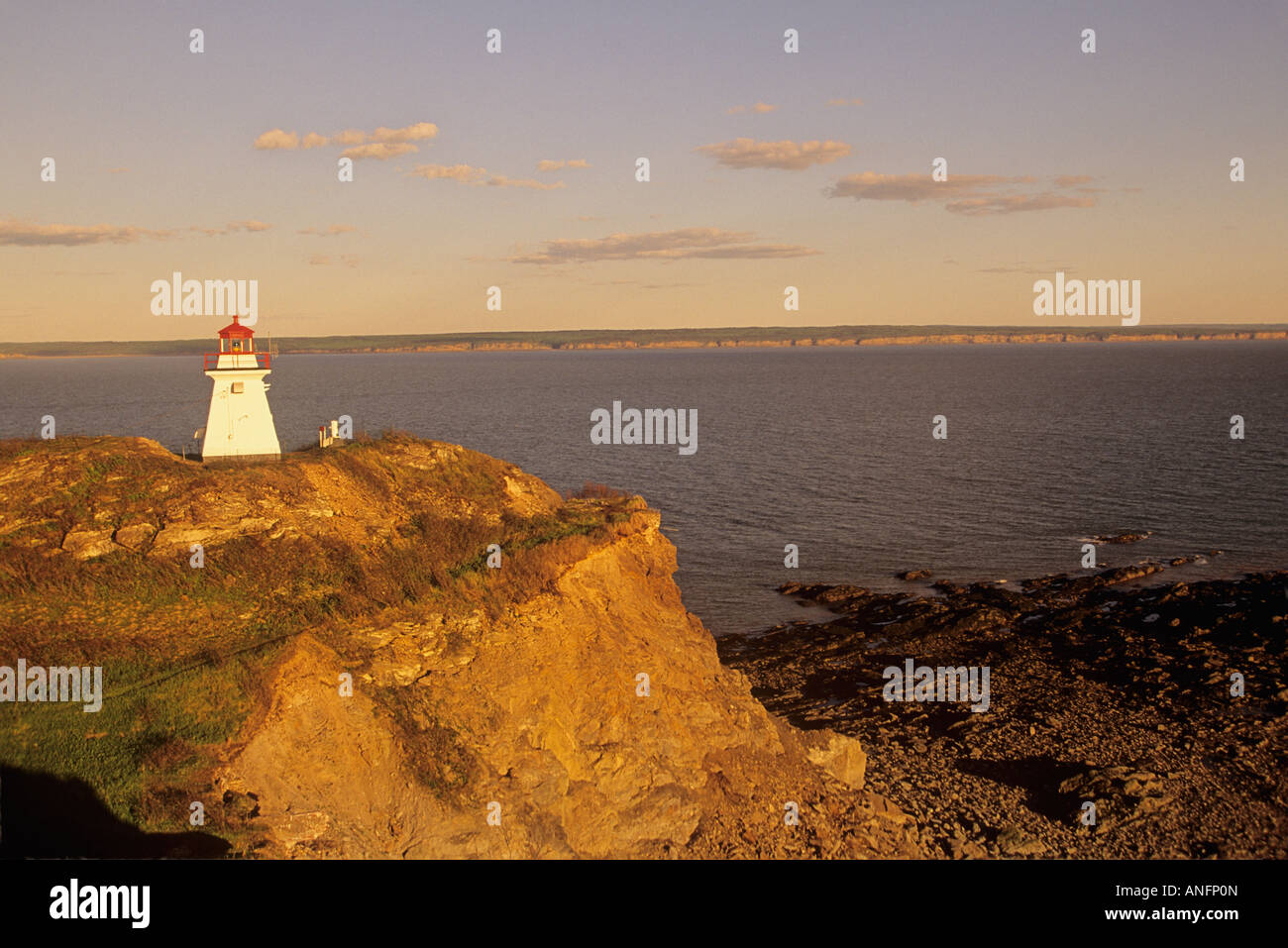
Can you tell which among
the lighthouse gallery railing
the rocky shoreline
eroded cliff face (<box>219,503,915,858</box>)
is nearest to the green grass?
eroded cliff face (<box>219,503,915,858</box>)

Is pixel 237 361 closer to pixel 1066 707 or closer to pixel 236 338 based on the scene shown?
pixel 236 338

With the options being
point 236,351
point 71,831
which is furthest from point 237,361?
point 71,831

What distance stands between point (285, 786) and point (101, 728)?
3.36m

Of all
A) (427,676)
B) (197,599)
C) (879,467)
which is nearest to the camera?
(427,676)

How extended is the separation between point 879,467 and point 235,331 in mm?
54875

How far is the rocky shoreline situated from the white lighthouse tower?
726 inches

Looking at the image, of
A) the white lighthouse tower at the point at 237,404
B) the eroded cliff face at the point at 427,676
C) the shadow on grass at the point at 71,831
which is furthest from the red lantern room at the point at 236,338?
the shadow on grass at the point at 71,831

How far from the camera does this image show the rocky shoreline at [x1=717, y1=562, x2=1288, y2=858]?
22.7 metres

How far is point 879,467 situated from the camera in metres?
73.4

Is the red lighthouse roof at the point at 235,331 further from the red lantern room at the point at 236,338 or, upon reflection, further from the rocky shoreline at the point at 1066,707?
the rocky shoreline at the point at 1066,707

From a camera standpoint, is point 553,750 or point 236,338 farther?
point 236,338

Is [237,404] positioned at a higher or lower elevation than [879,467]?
higher

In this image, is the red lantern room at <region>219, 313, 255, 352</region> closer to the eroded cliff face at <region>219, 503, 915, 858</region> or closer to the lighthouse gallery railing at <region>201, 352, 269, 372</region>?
the lighthouse gallery railing at <region>201, 352, 269, 372</region>

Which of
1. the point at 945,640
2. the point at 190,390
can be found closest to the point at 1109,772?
the point at 945,640
